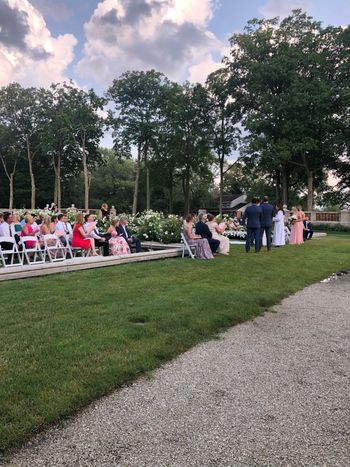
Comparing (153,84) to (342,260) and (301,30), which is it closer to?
(301,30)

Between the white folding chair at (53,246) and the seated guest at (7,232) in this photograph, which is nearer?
the seated guest at (7,232)

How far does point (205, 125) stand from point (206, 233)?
3926 centimetres

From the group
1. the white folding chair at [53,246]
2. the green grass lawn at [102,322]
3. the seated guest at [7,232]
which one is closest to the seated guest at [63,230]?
the white folding chair at [53,246]

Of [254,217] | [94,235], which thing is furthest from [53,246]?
[254,217]

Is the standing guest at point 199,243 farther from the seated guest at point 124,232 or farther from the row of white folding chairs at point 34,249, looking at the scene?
the row of white folding chairs at point 34,249

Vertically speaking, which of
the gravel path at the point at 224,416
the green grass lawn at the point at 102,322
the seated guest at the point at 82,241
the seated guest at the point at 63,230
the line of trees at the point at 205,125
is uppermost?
the line of trees at the point at 205,125

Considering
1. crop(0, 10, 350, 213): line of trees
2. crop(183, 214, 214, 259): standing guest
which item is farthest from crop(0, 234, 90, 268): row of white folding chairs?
crop(0, 10, 350, 213): line of trees

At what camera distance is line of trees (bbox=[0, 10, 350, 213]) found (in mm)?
37719

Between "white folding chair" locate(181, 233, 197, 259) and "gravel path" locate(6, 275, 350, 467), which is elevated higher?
"white folding chair" locate(181, 233, 197, 259)

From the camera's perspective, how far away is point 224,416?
3283 mm

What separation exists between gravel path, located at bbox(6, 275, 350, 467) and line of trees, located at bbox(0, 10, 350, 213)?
112ft

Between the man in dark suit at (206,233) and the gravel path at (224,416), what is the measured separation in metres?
7.46

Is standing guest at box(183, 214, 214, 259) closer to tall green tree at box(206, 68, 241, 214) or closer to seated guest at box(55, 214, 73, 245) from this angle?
seated guest at box(55, 214, 73, 245)

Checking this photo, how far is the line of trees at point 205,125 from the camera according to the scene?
37.7 metres
